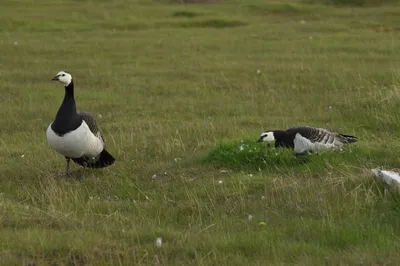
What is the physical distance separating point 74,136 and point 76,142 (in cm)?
9

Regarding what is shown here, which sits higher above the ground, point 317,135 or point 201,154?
point 317,135

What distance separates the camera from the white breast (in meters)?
9.45

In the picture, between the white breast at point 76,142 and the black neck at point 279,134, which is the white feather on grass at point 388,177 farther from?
the white breast at point 76,142

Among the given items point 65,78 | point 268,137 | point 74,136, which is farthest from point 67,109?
point 268,137

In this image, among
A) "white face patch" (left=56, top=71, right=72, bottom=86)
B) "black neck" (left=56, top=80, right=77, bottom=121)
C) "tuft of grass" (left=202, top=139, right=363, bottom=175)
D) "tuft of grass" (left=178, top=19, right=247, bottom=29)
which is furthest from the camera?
"tuft of grass" (left=178, top=19, right=247, bottom=29)

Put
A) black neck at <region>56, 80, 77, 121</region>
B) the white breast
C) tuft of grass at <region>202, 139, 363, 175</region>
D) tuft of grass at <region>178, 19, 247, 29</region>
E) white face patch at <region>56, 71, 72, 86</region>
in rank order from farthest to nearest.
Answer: tuft of grass at <region>178, 19, 247, 29</region> < white face patch at <region>56, 71, 72, 86</region> < black neck at <region>56, 80, 77, 121</region> < the white breast < tuft of grass at <region>202, 139, 363, 175</region>

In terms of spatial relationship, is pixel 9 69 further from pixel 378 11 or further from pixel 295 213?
pixel 378 11

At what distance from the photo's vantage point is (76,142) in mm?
9469

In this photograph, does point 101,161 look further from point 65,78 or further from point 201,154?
point 201,154

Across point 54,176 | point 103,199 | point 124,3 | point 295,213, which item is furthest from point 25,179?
point 124,3

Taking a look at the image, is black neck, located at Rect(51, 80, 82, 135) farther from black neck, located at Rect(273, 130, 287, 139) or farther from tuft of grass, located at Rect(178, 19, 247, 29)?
tuft of grass, located at Rect(178, 19, 247, 29)

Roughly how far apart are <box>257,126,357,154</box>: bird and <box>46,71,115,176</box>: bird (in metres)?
2.32

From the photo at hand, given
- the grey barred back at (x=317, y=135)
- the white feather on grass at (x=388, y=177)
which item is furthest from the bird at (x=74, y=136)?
the white feather on grass at (x=388, y=177)

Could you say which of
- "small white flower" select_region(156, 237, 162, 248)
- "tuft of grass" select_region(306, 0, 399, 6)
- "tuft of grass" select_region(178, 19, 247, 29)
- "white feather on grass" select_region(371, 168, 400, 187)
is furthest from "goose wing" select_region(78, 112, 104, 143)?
"tuft of grass" select_region(306, 0, 399, 6)
